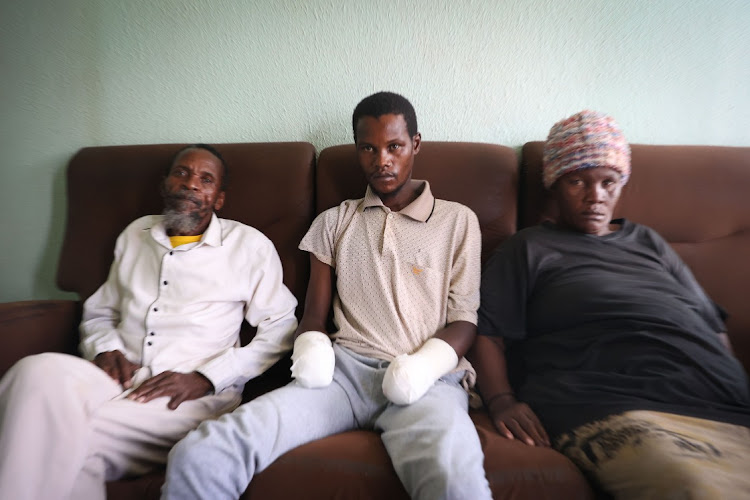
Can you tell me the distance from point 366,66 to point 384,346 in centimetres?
95

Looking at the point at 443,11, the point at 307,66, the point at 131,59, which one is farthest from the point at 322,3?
the point at 131,59

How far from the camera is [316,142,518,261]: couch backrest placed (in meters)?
1.10

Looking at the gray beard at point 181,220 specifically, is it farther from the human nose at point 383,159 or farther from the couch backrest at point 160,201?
the human nose at point 383,159

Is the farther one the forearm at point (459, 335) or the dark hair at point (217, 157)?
the dark hair at point (217, 157)

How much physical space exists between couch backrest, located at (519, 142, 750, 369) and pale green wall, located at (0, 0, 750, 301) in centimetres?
23

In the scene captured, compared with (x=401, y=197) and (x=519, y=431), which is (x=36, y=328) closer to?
(x=401, y=197)

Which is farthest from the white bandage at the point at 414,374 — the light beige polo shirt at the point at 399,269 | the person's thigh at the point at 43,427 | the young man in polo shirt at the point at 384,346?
the person's thigh at the point at 43,427

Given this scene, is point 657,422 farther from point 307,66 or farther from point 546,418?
point 307,66

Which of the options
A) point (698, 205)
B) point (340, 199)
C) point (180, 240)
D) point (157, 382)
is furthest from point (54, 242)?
point (698, 205)

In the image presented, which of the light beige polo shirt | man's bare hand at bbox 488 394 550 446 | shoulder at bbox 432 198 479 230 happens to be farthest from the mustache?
man's bare hand at bbox 488 394 550 446

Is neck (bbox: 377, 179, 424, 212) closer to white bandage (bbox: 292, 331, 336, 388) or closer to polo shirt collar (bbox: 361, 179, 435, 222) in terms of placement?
polo shirt collar (bbox: 361, 179, 435, 222)

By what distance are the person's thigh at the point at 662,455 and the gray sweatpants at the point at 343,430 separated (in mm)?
211

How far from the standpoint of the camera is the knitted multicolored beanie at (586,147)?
0.92m

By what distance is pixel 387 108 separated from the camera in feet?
3.22
